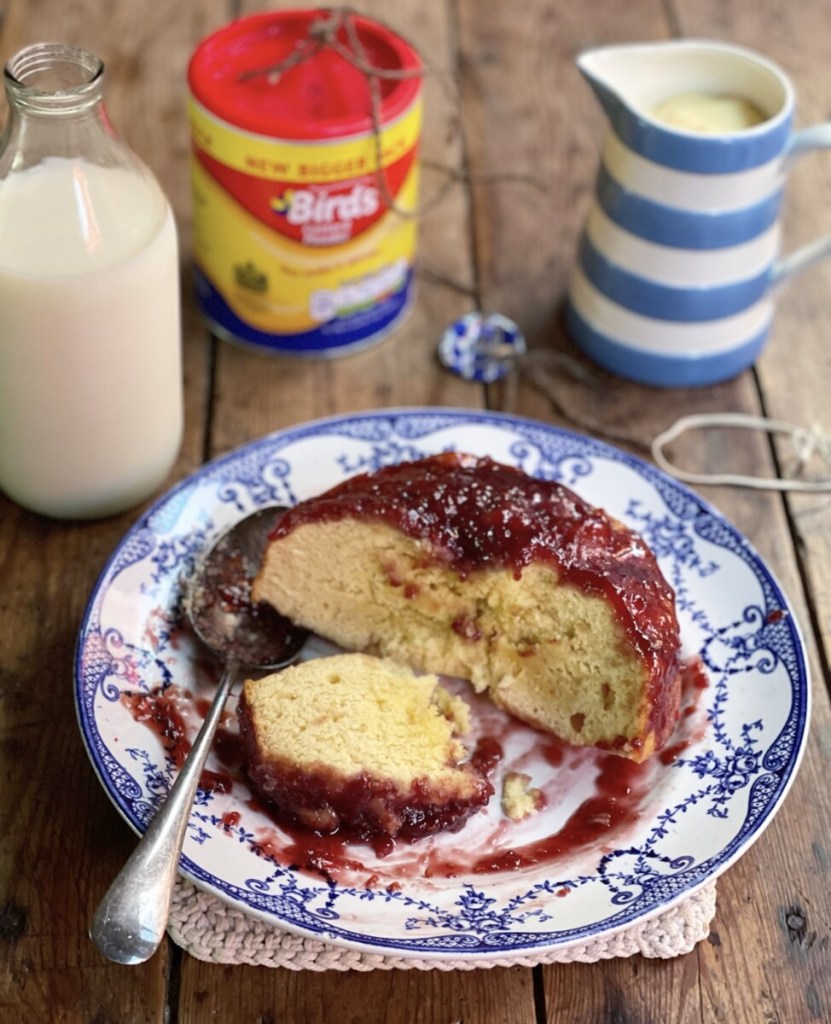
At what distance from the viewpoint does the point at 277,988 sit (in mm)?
1502

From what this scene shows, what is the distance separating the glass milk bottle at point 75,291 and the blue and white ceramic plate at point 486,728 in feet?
0.55

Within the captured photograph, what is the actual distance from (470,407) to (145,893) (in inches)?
47.9

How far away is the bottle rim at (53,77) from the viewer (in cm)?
167

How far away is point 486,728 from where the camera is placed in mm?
1782

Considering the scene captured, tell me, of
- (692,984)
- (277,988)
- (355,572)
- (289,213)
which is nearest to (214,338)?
(289,213)

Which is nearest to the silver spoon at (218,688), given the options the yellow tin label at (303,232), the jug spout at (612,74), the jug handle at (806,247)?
the yellow tin label at (303,232)

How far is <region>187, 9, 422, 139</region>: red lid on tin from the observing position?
2.05 meters

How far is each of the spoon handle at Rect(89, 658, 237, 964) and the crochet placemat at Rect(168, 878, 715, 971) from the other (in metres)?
0.12

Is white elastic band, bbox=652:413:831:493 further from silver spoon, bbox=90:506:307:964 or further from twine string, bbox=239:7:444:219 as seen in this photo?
silver spoon, bbox=90:506:307:964

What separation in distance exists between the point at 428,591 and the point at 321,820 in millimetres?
378

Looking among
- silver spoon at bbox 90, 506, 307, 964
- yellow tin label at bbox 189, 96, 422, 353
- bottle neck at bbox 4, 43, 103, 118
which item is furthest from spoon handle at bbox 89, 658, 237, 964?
yellow tin label at bbox 189, 96, 422, 353

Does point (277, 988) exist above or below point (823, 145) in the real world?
below

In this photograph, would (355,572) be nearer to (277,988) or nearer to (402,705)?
(402,705)

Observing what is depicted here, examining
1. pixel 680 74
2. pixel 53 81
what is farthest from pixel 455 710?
pixel 680 74
